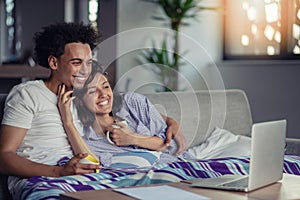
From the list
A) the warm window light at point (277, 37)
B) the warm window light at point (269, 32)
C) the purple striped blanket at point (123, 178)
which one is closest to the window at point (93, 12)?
the warm window light at point (269, 32)

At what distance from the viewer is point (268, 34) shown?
5609 mm

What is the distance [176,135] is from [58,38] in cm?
72

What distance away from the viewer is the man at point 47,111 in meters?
2.33

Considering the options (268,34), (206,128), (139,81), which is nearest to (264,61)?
(268,34)

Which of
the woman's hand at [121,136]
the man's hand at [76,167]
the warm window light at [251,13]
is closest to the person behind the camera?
the man's hand at [76,167]

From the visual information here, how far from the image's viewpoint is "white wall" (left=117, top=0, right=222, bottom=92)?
19.1 feet

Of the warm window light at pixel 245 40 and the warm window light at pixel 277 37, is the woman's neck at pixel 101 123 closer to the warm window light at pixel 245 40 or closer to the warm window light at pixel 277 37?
the warm window light at pixel 277 37

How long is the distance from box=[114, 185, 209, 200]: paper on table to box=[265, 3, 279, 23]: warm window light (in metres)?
3.92

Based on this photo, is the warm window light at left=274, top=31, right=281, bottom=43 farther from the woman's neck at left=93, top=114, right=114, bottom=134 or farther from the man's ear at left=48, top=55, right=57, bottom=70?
the man's ear at left=48, top=55, right=57, bottom=70

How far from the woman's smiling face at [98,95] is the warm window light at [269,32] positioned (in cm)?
326

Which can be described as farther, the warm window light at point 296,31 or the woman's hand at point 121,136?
the warm window light at point 296,31

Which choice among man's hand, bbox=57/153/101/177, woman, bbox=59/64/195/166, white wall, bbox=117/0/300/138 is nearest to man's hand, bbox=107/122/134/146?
woman, bbox=59/64/195/166

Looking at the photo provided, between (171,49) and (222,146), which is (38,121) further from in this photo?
(171,49)

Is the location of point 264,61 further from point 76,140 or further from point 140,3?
point 76,140
